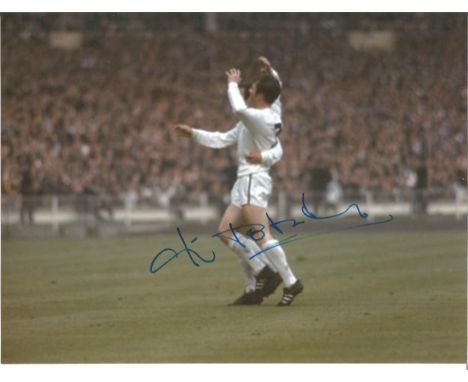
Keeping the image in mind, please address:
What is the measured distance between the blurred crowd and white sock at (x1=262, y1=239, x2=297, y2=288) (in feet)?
57.4

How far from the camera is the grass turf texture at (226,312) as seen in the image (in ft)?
36.1

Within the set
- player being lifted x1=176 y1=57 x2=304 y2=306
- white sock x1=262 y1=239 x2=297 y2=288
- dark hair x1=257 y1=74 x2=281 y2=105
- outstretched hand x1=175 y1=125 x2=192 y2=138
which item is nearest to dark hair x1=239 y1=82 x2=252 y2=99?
player being lifted x1=176 y1=57 x2=304 y2=306

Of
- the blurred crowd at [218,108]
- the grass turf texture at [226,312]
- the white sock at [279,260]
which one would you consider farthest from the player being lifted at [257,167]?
the blurred crowd at [218,108]

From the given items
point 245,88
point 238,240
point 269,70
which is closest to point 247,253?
point 238,240

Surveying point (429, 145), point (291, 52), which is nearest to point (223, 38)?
point (291, 52)

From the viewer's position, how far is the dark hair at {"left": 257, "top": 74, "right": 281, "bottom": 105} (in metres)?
13.1

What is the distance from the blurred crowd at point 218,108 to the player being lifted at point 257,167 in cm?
1726

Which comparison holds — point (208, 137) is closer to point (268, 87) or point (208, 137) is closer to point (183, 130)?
point (183, 130)

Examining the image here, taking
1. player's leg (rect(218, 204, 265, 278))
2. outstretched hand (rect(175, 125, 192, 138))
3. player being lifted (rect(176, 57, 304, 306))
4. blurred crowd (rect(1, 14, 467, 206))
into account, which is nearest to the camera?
outstretched hand (rect(175, 125, 192, 138))

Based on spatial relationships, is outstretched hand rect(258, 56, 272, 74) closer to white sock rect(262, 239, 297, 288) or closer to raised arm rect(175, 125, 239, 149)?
raised arm rect(175, 125, 239, 149)

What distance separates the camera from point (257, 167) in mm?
13320

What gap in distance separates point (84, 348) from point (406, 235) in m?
17.7

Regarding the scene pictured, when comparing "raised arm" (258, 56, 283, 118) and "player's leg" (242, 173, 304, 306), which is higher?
"raised arm" (258, 56, 283, 118)

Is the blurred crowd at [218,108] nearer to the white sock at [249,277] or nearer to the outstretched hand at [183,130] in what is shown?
the white sock at [249,277]
